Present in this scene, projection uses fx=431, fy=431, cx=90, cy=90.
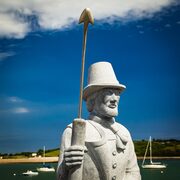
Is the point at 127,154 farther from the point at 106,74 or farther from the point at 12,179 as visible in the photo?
the point at 12,179

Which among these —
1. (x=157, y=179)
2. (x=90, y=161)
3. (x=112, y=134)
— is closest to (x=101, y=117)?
(x=112, y=134)

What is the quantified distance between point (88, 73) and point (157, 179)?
34.5 meters

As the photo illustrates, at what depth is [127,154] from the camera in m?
5.01

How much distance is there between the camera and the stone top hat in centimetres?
500

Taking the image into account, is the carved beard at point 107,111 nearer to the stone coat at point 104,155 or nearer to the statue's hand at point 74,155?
the stone coat at point 104,155

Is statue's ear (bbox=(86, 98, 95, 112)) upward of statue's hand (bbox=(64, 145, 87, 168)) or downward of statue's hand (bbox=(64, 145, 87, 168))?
upward

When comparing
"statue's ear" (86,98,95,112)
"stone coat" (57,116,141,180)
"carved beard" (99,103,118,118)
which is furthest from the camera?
"statue's ear" (86,98,95,112)

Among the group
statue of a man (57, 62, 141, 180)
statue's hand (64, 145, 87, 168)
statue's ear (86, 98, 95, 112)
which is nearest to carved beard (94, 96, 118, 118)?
statue of a man (57, 62, 141, 180)

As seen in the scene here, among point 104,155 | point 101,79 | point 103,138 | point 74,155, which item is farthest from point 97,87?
point 74,155

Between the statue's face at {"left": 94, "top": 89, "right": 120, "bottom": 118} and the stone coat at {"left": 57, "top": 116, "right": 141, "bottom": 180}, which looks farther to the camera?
→ the statue's face at {"left": 94, "top": 89, "right": 120, "bottom": 118}

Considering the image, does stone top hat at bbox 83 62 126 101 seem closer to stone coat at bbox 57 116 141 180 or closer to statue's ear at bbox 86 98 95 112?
statue's ear at bbox 86 98 95 112

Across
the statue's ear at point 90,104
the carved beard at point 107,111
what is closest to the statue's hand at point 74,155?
the carved beard at point 107,111

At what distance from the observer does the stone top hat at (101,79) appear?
500cm

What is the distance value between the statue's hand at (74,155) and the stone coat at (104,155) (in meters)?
0.16
